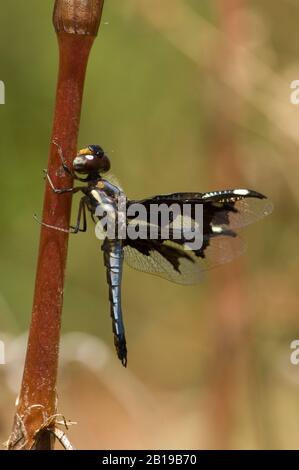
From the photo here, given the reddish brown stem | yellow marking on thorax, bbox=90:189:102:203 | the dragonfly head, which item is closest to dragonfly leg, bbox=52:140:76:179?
the reddish brown stem

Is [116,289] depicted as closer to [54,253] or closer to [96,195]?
[96,195]

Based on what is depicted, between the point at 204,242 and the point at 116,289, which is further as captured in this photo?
the point at 204,242

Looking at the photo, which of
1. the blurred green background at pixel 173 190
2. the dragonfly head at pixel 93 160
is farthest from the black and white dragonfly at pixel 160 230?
the blurred green background at pixel 173 190

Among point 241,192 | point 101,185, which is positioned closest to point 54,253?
point 101,185

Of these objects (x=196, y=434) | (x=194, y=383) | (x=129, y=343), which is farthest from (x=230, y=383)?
(x=129, y=343)

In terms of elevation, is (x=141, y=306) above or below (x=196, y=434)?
above

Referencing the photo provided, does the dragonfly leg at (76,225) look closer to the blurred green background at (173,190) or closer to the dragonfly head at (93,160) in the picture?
the dragonfly head at (93,160)

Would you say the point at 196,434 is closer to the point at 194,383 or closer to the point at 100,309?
the point at 194,383
